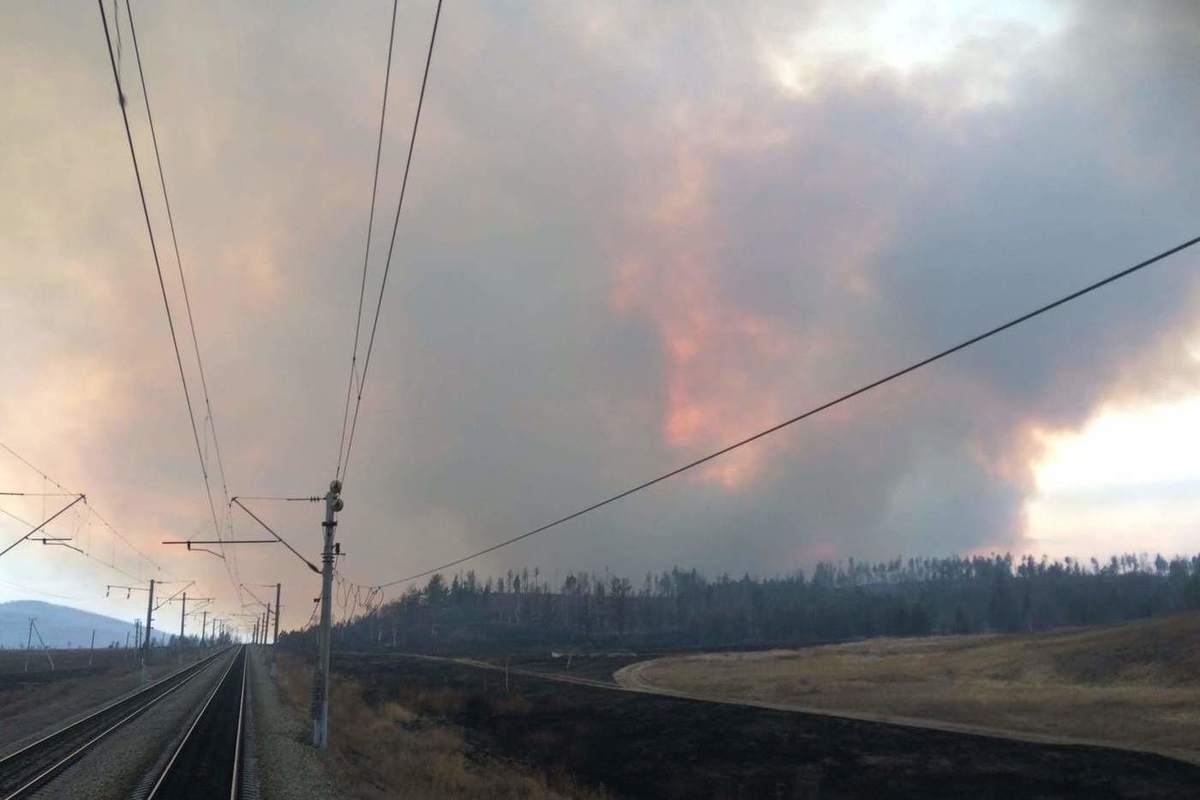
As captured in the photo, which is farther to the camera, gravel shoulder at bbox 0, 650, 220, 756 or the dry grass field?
gravel shoulder at bbox 0, 650, 220, 756

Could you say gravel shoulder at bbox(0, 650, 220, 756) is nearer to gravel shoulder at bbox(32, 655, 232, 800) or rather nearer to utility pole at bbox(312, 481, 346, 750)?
gravel shoulder at bbox(32, 655, 232, 800)

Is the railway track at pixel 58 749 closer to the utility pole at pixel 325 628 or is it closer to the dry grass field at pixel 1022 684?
the utility pole at pixel 325 628

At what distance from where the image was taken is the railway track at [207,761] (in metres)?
27.4

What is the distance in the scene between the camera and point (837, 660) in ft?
330

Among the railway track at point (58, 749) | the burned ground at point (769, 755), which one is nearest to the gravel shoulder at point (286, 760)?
the railway track at point (58, 749)

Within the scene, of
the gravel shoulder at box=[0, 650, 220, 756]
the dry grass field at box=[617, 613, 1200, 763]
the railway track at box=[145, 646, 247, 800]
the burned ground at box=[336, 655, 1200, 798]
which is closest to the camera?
the railway track at box=[145, 646, 247, 800]

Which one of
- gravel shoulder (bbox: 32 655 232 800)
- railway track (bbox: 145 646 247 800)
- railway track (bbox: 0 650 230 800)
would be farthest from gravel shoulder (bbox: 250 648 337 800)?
railway track (bbox: 0 650 230 800)

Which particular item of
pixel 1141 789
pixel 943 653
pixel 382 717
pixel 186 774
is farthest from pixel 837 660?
pixel 186 774

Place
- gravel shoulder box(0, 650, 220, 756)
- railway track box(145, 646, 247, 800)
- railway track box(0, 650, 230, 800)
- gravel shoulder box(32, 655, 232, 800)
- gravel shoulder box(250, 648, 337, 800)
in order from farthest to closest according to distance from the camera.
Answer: gravel shoulder box(0, 650, 220, 756), gravel shoulder box(250, 648, 337, 800), railway track box(0, 650, 230, 800), railway track box(145, 646, 247, 800), gravel shoulder box(32, 655, 232, 800)

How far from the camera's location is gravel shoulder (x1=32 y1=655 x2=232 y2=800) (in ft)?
88.8

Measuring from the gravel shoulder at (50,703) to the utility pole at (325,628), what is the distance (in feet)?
42.4

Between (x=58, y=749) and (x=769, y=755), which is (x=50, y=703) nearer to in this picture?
(x=58, y=749)

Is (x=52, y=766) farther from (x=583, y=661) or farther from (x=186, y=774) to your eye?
(x=583, y=661)

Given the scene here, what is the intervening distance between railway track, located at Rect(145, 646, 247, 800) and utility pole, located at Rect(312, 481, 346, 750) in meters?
3.46
